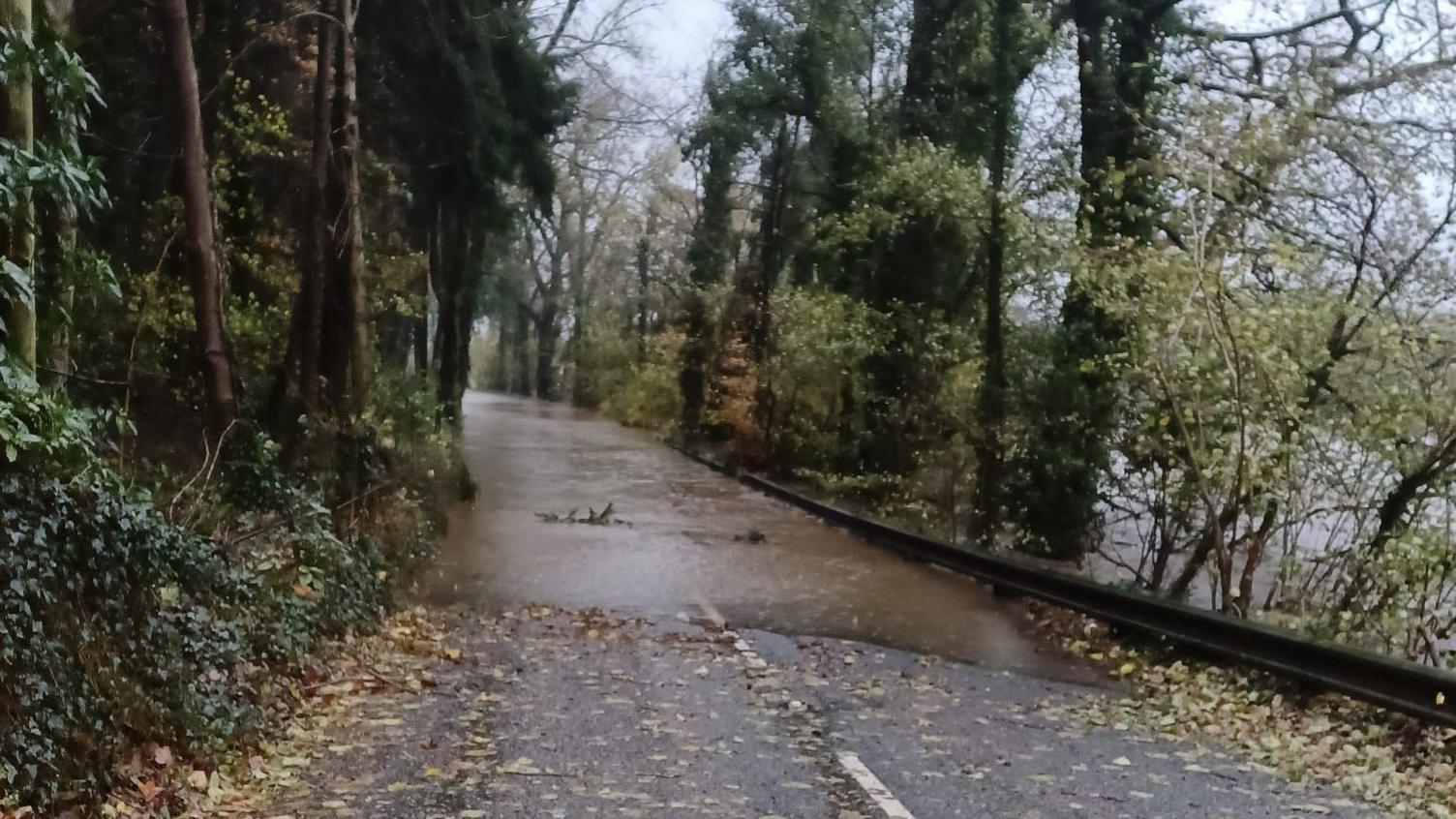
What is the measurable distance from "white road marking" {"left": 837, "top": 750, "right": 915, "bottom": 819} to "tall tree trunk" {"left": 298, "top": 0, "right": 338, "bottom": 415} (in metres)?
9.76

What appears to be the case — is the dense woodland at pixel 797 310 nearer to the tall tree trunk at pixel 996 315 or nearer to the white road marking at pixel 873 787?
the tall tree trunk at pixel 996 315

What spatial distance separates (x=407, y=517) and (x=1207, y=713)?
9716 millimetres

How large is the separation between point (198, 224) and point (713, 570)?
809 centimetres

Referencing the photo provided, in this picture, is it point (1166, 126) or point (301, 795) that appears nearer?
point (301, 795)

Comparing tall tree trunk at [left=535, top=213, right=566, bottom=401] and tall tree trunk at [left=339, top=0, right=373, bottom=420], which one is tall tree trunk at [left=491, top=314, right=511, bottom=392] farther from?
tall tree trunk at [left=339, top=0, right=373, bottom=420]

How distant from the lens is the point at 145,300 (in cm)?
1752

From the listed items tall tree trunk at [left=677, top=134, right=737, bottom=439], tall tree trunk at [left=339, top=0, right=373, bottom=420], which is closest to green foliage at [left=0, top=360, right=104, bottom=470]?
tall tree trunk at [left=339, top=0, right=373, bottom=420]

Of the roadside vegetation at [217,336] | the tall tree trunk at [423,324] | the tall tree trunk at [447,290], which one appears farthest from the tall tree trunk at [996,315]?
the tall tree trunk at [423,324]

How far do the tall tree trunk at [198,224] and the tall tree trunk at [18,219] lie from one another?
4011 mm

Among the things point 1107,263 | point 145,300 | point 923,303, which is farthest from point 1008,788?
point 923,303

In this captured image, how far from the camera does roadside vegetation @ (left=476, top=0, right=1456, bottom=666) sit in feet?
37.1

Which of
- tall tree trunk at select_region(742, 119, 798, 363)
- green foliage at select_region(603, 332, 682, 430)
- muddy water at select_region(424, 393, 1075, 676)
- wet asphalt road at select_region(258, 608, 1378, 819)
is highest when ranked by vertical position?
tall tree trunk at select_region(742, 119, 798, 363)

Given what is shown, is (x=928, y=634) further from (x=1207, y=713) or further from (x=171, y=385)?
(x=171, y=385)

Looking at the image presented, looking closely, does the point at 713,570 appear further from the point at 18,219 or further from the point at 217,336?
the point at 18,219
